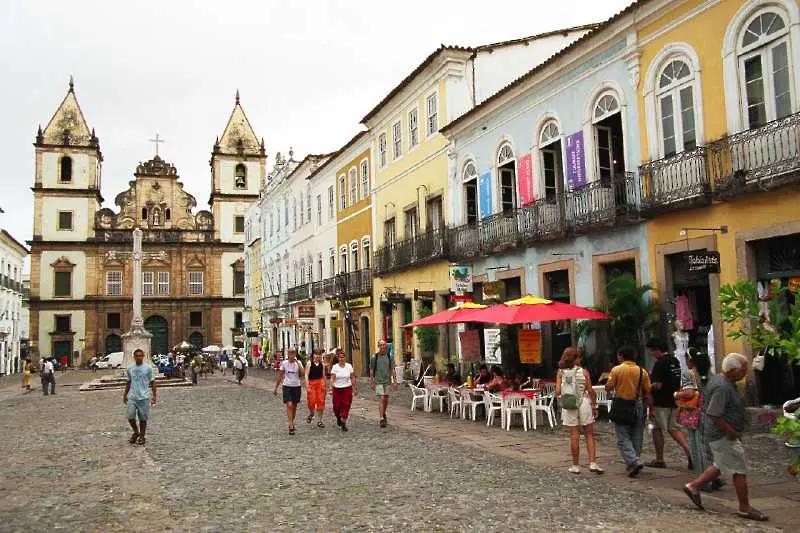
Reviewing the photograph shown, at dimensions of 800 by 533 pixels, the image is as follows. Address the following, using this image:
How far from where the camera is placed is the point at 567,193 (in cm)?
1666

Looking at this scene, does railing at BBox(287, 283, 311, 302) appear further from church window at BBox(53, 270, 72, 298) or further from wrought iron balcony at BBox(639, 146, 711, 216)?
church window at BBox(53, 270, 72, 298)

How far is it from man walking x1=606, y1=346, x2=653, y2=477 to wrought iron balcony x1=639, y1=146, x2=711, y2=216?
5277 mm

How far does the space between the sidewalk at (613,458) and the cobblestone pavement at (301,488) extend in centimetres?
31

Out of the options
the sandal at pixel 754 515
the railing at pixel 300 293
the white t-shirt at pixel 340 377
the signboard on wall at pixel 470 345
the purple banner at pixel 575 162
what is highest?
the purple banner at pixel 575 162

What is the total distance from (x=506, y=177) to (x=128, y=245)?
53.4 meters

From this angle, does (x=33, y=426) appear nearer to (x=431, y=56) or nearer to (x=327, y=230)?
(x=431, y=56)

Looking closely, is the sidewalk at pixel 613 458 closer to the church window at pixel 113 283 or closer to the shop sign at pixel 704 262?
the shop sign at pixel 704 262

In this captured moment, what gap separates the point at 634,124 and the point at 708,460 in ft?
28.6

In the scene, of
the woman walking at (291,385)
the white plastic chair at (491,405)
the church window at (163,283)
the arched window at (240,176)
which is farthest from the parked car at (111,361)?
the white plastic chair at (491,405)

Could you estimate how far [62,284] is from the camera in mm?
64875

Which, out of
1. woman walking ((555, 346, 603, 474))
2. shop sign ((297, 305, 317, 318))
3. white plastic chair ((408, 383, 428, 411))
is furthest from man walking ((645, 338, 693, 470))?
shop sign ((297, 305, 317, 318))

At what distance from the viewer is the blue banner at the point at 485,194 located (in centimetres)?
2053

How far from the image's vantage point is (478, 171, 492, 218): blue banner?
20.5 m

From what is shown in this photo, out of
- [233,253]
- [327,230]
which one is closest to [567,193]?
[327,230]
